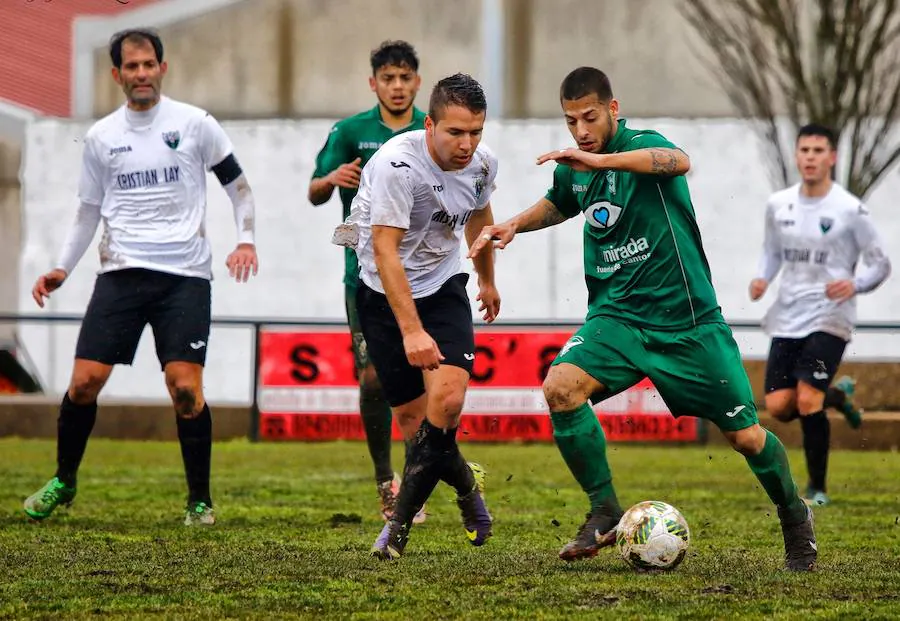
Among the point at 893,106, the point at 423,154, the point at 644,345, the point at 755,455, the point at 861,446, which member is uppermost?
the point at 893,106

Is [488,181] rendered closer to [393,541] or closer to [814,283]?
[393,541]

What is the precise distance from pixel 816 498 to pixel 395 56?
4.07m

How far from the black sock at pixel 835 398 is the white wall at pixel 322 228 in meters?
9.54

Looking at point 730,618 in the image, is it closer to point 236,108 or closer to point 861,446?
point 861,446

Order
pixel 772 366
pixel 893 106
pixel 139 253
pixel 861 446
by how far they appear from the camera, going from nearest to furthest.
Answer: pixel 139 253, pixel 772 366, pixel 861 446, pixel 893 106

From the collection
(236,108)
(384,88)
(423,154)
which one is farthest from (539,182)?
(423,154)

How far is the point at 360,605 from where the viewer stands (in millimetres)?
5508

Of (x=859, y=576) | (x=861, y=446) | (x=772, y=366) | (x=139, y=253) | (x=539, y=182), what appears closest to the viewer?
(x=859, y=576)

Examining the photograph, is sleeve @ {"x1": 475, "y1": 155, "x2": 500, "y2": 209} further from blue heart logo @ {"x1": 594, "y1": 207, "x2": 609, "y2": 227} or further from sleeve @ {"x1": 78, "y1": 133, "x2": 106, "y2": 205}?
sleeve @ {"x1": 78, "y1": 133, "x2": 106, "y2": 205}

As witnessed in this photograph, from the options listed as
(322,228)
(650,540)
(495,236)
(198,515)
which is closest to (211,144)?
(198,515)

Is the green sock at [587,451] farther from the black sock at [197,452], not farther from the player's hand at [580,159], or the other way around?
the black sock at [197,452]

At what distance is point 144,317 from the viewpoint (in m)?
8.38

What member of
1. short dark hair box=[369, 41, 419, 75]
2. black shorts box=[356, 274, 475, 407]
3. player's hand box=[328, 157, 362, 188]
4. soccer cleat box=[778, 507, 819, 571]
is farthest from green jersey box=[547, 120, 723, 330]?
short dark hair box=[369, 41, 419, 75]

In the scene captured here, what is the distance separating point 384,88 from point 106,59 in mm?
15911
